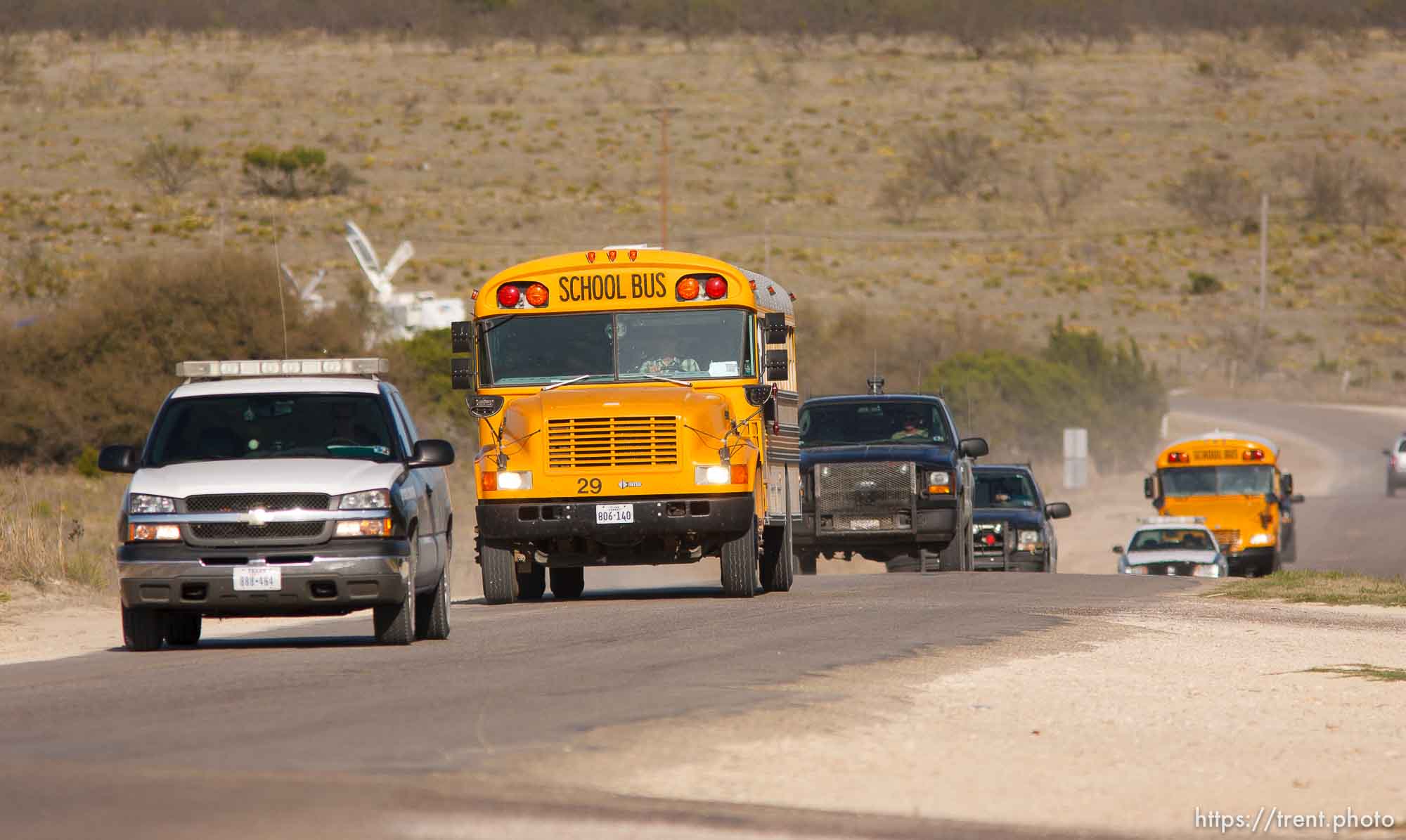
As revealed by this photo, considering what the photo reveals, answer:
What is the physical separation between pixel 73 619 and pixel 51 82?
9474 centimetres

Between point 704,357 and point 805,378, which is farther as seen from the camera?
point 805,378

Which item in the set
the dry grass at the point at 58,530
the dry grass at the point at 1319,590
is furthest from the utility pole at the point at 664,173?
the dry grass at the point at 1319,590

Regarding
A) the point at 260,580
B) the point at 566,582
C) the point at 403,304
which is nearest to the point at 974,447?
the point at 566,582

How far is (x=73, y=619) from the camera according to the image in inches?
795

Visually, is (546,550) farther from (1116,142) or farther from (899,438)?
(1116,142)

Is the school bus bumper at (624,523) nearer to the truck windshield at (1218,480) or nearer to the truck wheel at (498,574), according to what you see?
the truck wheel at (498,574)

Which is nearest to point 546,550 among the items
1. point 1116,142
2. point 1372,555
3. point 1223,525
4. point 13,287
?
point 1223,525

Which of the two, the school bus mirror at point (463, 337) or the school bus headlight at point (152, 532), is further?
the school bus mirror at point (463, 337)

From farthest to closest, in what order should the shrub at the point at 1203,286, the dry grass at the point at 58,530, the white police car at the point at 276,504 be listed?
the shrub at the point at 1203,286
the dry grass at the point at 58,530
the white police car at the point at 276,504

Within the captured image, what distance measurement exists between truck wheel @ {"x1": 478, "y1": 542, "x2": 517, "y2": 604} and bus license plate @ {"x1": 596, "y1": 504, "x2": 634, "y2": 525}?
168cm

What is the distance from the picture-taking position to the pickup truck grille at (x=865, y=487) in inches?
1029

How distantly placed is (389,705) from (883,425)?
16.3 m

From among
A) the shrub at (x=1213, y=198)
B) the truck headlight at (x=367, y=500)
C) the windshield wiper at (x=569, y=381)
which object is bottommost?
the truck headlight at (x=367, y=500)

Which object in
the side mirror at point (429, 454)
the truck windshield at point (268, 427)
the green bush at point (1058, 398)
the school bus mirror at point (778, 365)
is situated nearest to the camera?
the side mirror at point (429, 454)
